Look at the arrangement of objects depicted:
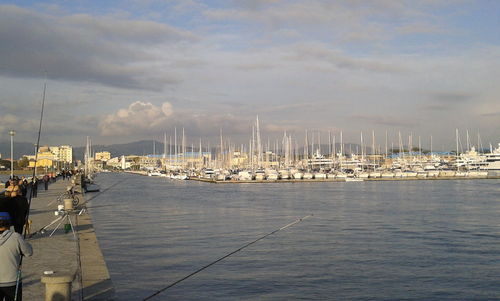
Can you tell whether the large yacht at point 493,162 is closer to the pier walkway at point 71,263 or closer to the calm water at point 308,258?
the calm water at point 308,258

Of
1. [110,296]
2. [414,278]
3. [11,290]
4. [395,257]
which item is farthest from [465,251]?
[11,290]

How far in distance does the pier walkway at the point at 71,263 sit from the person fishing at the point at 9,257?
185 centimetres

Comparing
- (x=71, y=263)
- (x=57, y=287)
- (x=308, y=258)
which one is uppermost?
(x=57, y=287)

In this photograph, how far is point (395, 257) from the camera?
62.2 feet

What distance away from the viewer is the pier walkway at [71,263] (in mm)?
10873

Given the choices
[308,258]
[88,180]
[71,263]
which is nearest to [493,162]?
[88,180]

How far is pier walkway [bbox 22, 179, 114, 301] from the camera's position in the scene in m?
10.9

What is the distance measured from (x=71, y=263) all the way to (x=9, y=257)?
6.46 m

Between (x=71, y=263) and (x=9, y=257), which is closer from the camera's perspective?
(x=9, y=257)

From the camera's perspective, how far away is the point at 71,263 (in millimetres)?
13414

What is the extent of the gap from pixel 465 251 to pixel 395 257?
3527 mm

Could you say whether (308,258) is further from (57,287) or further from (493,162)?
(493,162)

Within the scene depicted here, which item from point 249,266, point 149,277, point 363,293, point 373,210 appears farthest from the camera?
point 373,210

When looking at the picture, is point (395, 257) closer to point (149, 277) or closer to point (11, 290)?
point (149, 277)
